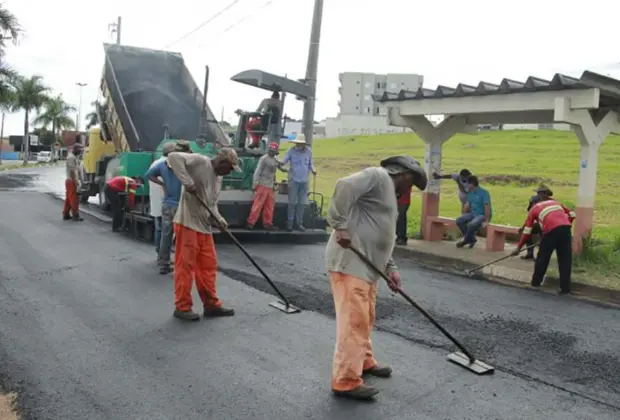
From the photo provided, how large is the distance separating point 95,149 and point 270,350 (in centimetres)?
1220

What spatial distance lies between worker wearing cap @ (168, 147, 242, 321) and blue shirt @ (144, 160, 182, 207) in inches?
62.1

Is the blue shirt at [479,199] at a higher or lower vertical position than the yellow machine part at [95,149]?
lower

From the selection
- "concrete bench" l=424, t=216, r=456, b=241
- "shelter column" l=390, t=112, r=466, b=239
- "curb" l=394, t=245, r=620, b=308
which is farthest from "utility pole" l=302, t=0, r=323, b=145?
Answer: "curb" l=394, t=245, r=620, b=308

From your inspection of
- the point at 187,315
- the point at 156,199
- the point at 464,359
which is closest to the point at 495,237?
the point at 156,199

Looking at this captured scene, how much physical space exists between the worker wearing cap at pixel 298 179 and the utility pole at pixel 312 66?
5.05 feet

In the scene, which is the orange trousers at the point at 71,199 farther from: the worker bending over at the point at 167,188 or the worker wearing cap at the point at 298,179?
the worker bending over at the point at 167,188

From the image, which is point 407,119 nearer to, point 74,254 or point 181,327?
point 74,254

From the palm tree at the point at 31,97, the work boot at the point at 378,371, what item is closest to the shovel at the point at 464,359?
the work boot at the point at 378,371

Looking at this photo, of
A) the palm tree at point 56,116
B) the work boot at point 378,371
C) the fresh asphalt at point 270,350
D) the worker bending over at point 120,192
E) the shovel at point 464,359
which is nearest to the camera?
the fresh asphalt at point 270,350

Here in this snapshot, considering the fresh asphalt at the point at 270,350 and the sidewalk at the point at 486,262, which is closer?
the fresh asphalt at the point at 270,350

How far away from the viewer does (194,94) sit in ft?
45.4

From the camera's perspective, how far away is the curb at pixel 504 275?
26.2ft

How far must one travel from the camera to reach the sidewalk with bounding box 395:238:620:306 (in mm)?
8172

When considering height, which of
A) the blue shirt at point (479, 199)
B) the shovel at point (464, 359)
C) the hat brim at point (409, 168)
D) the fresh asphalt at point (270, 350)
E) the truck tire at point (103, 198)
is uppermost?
the hat brim at point (409, 168)
